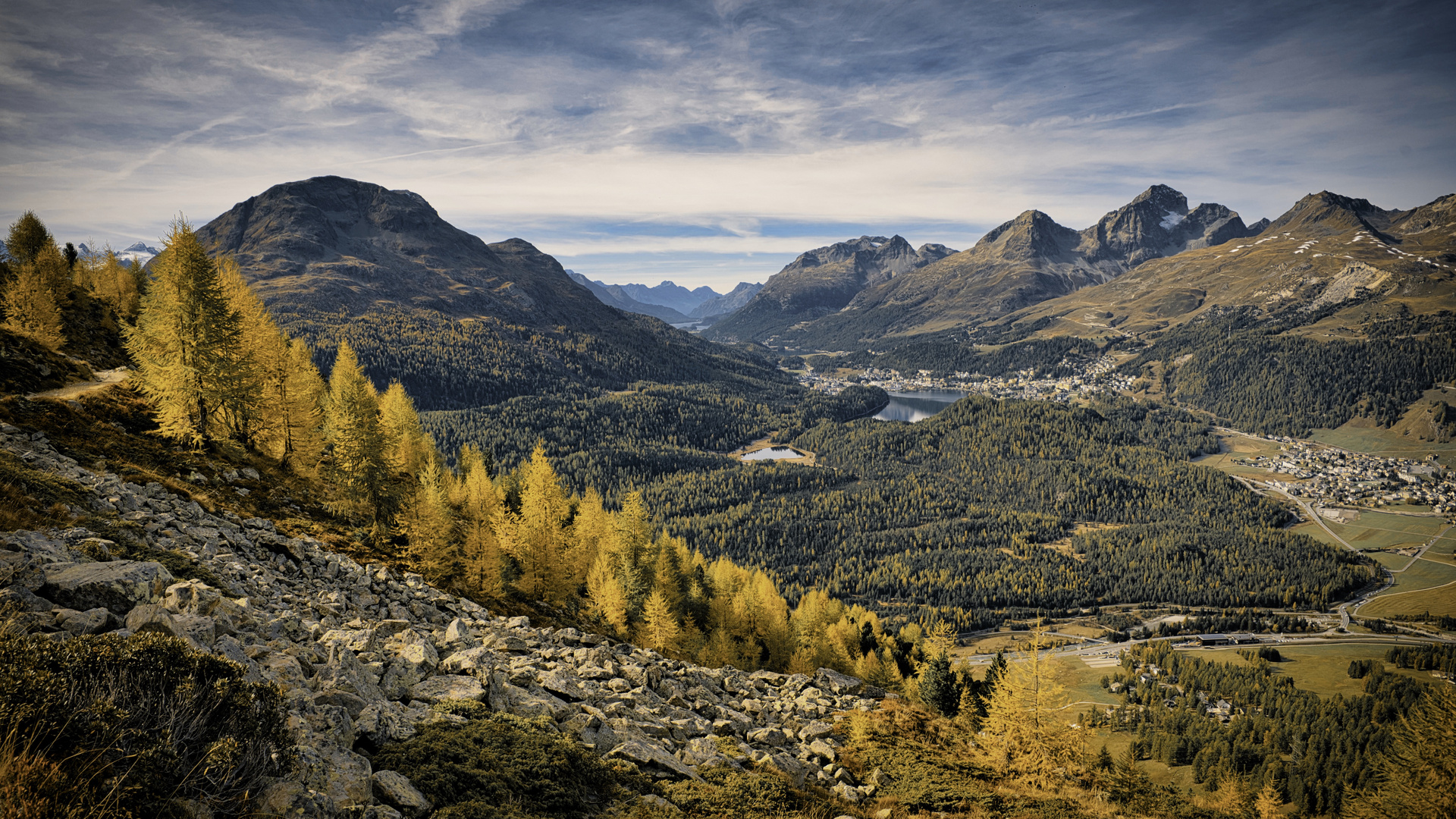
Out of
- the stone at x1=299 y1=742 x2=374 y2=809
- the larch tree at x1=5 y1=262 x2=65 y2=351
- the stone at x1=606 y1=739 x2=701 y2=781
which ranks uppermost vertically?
the larch tree at x1=5 y1=262 x2=65 y2=351

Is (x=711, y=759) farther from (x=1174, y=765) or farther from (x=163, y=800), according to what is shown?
(x=1174, y=765)

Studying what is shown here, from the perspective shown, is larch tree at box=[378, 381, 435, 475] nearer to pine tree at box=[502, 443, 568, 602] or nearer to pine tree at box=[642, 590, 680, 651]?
pine tree at box=[502, 443, 568, 602]

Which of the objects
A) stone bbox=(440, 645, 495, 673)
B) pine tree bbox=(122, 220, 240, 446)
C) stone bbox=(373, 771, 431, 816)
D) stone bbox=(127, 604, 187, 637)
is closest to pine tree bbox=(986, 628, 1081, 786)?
stone bbox=(440, 645, 495, 673)

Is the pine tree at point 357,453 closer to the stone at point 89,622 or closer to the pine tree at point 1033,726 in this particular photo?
the stone at point 89,622

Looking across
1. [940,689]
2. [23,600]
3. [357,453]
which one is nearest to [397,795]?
[23,600]

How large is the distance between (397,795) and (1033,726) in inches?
1600

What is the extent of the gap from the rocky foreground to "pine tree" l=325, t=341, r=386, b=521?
13366 millimetres

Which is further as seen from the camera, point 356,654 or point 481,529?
point 481,529

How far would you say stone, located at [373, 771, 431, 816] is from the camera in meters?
12.3

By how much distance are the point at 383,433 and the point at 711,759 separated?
127ft

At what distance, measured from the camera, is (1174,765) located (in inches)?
4815

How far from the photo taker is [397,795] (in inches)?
484

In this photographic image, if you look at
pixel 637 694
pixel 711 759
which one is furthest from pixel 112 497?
pixel 711 759

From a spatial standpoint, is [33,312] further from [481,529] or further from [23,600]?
[23,600]
